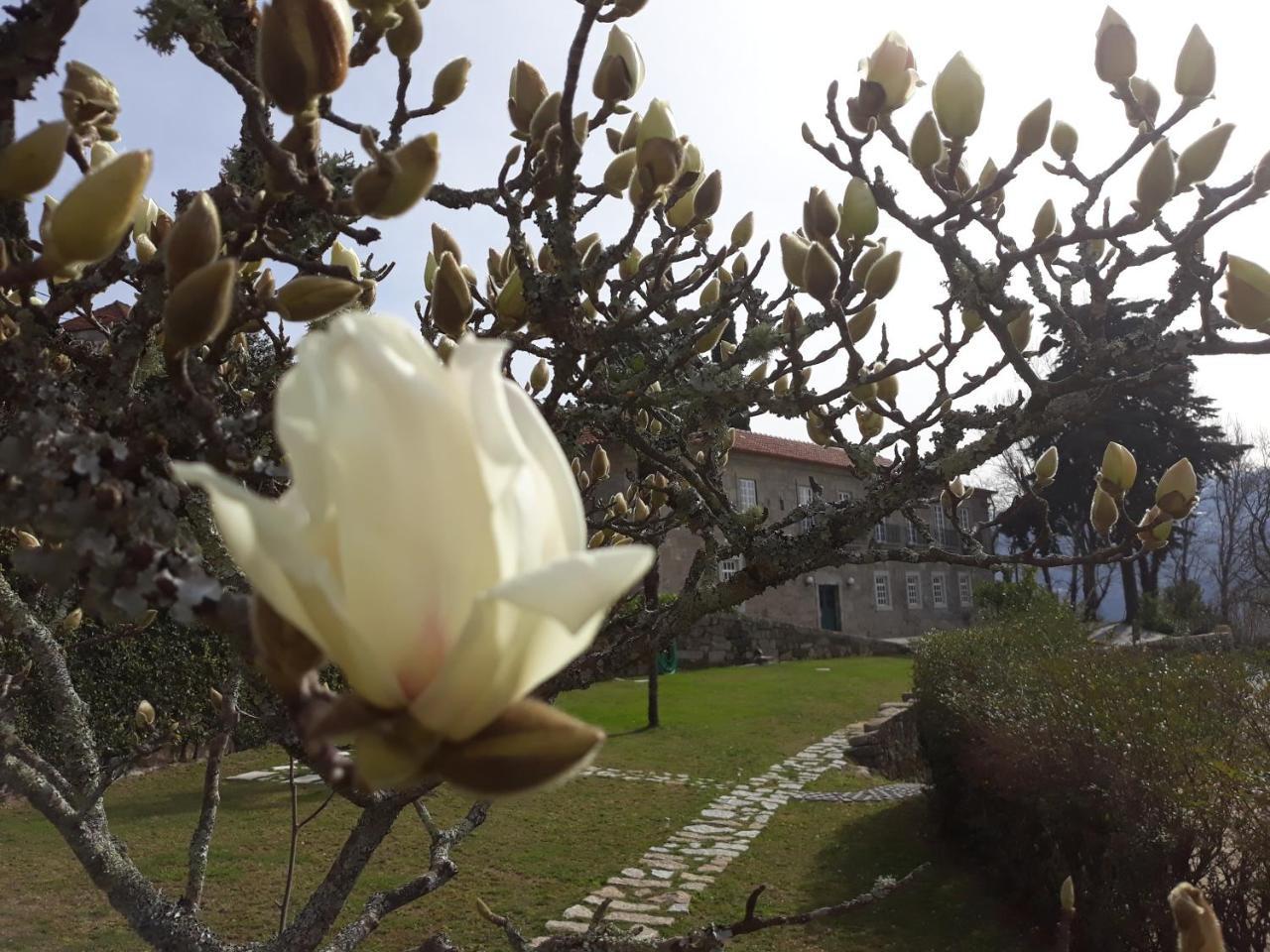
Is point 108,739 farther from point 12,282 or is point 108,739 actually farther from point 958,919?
point 12,282

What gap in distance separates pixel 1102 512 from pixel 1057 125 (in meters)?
0.95

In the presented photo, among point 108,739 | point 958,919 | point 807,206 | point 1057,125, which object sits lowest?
point 958,919

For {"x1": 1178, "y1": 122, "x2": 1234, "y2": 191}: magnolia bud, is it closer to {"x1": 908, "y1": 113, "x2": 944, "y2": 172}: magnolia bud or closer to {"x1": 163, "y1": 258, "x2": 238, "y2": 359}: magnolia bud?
{"x1": 908, "y1": 113, "x2": 944, "y2": 172}: magnolia bud

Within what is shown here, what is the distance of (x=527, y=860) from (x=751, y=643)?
45.4 ft

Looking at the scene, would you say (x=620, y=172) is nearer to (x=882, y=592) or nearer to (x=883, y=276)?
(x=883, y=276)

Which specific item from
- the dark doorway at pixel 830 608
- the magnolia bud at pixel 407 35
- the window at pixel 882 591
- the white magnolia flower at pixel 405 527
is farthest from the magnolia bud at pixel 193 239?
the window at pixel 882 591

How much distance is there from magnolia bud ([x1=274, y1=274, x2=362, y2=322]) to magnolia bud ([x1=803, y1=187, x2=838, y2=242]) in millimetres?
1106

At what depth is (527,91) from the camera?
1686 millimetres

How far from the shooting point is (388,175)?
2.88 feet

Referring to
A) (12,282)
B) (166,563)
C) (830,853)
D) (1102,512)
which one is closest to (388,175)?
(12,282)

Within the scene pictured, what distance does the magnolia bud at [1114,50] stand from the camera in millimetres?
1929

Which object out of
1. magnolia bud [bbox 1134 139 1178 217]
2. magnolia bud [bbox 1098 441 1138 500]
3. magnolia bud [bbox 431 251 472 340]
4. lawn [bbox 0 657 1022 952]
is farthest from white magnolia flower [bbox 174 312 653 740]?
lawn [bbox 0 657 1022 952]

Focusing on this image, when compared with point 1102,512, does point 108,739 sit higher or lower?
lower

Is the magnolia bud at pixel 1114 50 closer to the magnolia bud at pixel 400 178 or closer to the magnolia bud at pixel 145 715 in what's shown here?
the magnolia bud at pixel 400 178
